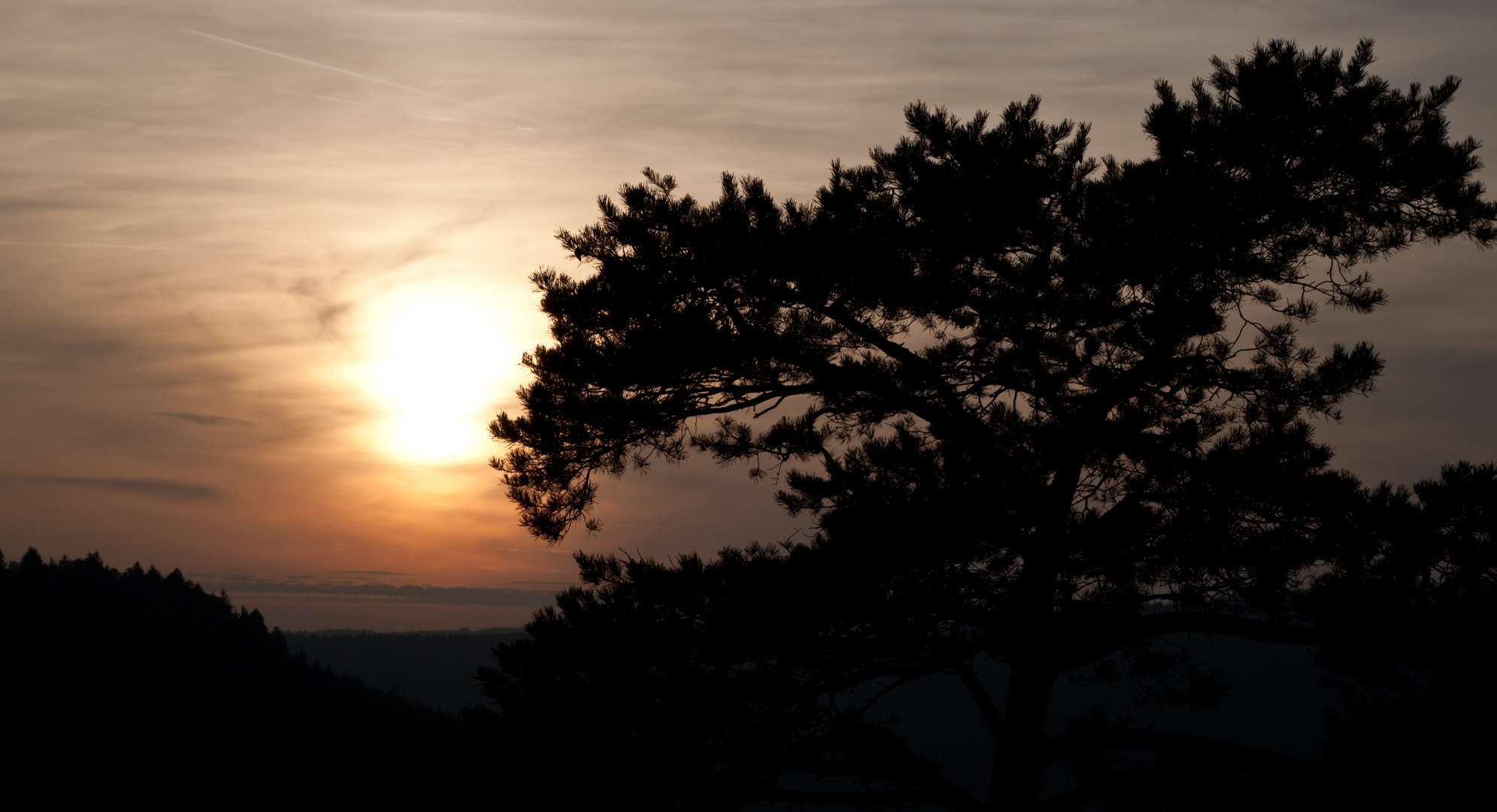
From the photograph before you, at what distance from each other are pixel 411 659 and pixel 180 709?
105 meters

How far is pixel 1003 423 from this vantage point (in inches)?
221

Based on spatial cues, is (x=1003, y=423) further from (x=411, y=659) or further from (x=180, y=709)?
(x=411, y=659)

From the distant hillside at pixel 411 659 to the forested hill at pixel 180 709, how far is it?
61.6 metres

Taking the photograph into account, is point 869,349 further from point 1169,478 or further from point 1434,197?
point 1434,197

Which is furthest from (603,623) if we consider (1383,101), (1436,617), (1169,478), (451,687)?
(451,687)

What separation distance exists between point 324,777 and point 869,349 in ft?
262

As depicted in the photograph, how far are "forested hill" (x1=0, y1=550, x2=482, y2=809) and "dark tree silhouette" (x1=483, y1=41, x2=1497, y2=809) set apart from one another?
7020 centimetres

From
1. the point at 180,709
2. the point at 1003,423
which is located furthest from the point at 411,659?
the point at 1003,423

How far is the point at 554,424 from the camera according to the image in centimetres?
642

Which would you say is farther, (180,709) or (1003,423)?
(180,709)

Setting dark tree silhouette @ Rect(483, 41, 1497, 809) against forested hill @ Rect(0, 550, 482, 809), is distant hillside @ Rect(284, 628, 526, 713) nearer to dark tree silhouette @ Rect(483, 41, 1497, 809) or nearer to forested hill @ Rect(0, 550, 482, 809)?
forested hill @ Rect(0, 550, 482, 809)

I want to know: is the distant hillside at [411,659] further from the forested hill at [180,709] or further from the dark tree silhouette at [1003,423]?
the dark tree silhouette at [1003,423]

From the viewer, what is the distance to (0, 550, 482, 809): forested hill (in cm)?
6962

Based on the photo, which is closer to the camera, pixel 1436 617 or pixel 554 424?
pixel 1436 617
